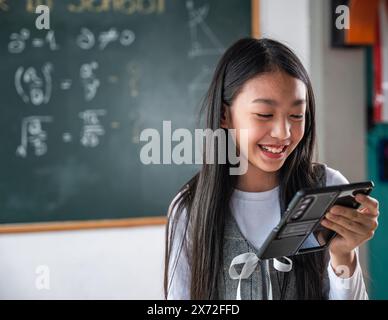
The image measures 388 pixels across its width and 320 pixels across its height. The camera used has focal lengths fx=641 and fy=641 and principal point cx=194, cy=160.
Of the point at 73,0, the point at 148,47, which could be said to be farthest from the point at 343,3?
the point at 73,0

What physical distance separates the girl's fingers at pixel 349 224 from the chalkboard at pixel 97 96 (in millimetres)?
1470

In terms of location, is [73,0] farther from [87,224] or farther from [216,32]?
[87,224]

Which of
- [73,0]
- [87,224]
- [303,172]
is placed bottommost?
[87,224]

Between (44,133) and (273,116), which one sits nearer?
(273,116)

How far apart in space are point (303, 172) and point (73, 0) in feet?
4.89

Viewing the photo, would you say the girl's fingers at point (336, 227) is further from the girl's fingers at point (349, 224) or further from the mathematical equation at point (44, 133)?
the mathematical equation at point (44, 133)

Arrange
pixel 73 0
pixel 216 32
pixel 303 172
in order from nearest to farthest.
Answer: pixel 303 172 → pixel 73 0 → pixel 216 32

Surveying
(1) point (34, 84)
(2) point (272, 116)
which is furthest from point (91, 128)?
(2) point (272, 116)

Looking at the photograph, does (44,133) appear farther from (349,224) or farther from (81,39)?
(349,224)

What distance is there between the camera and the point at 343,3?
6.95 feet

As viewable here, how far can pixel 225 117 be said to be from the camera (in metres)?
0.80

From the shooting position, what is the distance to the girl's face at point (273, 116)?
709mm

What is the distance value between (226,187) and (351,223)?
164mm

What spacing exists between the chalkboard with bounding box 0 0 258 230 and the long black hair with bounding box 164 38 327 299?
1.35 meters
